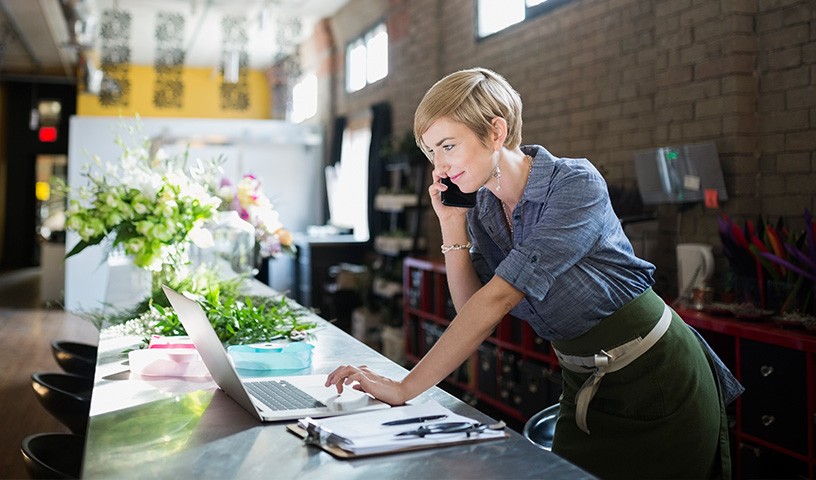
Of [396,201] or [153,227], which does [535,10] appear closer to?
[396,201]

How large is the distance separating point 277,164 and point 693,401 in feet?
35.6

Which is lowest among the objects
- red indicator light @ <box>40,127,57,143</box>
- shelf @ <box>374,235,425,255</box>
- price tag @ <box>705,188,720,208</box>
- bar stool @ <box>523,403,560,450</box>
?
bar stool @ <box>523,403,560,450</box>

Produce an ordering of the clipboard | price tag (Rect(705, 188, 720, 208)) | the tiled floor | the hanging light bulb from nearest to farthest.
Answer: the clipboard, price tag (Rect(705, 188, 720, 208)), the tiled floor, the hanging light bulb

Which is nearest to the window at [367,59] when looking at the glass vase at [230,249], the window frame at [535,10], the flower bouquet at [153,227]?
the window frame at [535,10]

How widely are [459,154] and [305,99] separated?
38.2 ft

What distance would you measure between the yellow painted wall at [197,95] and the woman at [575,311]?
12.6 metres

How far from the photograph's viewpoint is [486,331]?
1746 mm

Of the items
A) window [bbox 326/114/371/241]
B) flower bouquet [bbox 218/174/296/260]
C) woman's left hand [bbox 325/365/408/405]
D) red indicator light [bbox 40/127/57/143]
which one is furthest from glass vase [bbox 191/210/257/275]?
red indicator light [bbox 40/127/57/143]

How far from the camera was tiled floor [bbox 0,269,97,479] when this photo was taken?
4988 mm

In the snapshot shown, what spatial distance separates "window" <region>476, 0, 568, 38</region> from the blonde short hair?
4061mm

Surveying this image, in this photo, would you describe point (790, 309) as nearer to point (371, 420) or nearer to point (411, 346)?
point (371, 420)

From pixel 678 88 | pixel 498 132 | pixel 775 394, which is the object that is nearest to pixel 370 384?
pixel 498 132

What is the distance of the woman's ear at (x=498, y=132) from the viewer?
179 cm

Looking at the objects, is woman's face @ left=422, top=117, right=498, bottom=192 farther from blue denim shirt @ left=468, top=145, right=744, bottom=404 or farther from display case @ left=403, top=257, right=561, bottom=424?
display case @ left=403, top=257, right=561, bottom=424
